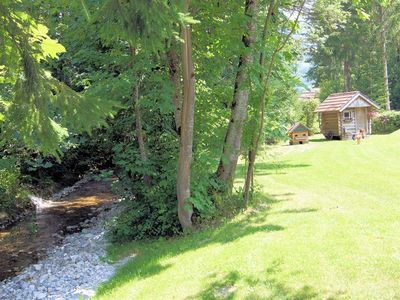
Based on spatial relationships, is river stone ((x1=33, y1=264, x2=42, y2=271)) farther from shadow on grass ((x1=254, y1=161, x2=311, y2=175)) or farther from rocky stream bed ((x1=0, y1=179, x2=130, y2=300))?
shadow on grass ((x1=254, y1=161, x2=311, y2=175))

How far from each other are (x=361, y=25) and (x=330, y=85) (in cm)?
1135

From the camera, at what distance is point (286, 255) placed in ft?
21.9

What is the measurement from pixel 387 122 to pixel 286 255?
30.8 meters

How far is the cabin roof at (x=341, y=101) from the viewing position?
33.0m

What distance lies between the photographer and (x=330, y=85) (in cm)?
5150

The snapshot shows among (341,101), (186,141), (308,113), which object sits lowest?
(186,141)

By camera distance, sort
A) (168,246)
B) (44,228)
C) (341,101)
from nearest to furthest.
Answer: (168,246), (44,228), (341,101)

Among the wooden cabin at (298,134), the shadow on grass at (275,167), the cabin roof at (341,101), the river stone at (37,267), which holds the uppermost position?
the cabin roof at (341,101)

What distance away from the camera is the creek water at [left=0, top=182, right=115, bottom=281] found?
10.5 metres

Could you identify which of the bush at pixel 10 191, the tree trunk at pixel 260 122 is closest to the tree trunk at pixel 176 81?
the tree trunk at pixel 260 122

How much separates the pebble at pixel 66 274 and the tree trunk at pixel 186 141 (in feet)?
5.34

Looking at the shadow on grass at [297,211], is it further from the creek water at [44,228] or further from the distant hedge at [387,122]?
the distant hedge at [387,122]

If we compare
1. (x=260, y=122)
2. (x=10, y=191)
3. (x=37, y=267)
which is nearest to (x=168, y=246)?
(x=37, y=267)

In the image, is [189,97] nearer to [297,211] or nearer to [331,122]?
[297,211]
